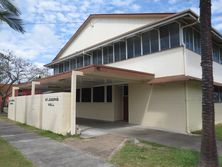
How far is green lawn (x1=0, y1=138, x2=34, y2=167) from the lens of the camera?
22.2 feet

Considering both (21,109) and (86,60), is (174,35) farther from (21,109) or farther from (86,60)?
(21,109)

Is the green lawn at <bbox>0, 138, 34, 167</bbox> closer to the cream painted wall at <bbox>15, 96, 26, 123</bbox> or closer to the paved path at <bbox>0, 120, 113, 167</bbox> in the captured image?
the paved path at <bbox>0, 120, 113, 167</bbox>

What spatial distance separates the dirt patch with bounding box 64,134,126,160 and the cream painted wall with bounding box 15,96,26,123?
898 cm

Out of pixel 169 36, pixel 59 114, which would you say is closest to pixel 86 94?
pixel 59 114

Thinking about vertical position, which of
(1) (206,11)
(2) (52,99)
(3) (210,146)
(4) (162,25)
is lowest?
(3) (210,146)

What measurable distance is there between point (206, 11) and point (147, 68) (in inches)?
341

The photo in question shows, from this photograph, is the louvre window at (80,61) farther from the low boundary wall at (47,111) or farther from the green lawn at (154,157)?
the green lawn at (154,157)

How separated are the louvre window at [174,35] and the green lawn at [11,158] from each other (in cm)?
964

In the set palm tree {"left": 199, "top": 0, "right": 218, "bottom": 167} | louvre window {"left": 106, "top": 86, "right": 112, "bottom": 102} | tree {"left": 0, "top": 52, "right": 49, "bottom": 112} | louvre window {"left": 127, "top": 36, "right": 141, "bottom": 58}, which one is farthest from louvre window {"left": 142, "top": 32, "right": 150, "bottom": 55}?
tree {"left": 0, "top": 52, "right": 49, "bottom": 112}

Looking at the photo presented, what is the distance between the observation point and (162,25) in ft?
45.9

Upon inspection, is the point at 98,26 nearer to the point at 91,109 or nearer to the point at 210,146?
the point at 91,109

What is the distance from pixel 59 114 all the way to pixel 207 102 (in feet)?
26.3

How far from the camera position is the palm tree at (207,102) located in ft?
19.1

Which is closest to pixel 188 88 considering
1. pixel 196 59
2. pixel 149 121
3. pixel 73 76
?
pixel 196 59
